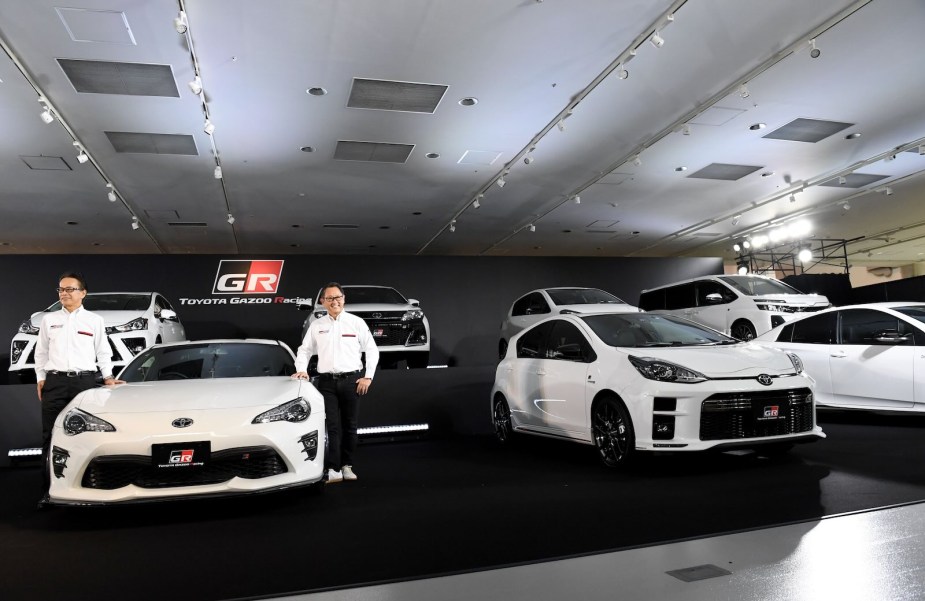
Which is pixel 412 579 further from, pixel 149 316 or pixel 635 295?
pixel 635 295

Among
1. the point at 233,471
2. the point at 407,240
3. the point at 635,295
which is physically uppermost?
the point at 407,240

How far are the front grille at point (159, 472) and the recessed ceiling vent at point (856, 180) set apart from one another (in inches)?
456

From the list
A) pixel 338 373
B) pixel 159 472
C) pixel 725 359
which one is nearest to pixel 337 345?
pixel 338 373

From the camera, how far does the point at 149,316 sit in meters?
7.94

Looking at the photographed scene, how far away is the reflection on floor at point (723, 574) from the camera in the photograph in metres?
2.16

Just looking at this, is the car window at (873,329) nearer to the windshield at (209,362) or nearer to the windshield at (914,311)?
the windshield at (914,311)

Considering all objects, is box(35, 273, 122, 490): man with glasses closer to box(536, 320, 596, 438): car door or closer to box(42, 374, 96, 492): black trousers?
box(42, 374, 96, 492): black trousers

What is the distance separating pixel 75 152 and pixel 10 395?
4.54 meters

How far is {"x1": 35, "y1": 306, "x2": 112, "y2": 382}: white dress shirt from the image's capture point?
13.6 ft

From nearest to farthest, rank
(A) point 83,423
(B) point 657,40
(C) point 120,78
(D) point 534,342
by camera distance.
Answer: (A) point 83,423, (D) point 534,342, (B) point 657,40, (C) point 120,78

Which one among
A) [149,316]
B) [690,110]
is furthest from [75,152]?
[690,110]

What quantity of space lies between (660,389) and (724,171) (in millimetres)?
7912

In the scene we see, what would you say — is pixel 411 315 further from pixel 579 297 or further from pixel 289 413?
pixel 289 413

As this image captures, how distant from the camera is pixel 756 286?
10336 mm
